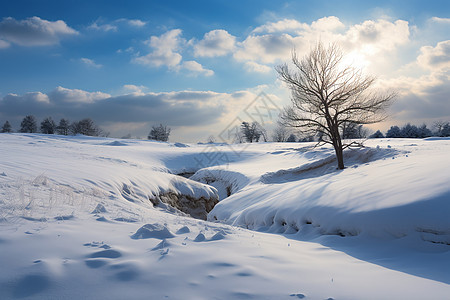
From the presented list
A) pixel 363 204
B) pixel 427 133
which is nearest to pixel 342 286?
pixel 363 204

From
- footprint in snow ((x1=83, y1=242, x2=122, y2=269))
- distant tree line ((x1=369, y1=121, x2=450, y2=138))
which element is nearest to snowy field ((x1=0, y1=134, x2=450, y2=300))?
footprint in snow ((x1=83, y1=242, x2=122, y2=269))

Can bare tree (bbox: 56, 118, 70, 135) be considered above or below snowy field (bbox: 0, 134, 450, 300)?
above

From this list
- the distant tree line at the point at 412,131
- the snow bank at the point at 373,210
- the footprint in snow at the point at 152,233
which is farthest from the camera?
the distant tree line at the point at 412,131

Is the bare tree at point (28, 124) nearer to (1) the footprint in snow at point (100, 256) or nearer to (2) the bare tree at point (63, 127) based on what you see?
(2) the bare tree at point (63, 127)

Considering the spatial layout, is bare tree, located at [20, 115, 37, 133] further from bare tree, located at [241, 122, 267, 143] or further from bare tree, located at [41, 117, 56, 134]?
bare tree, located at [241, 122, 267, 143]

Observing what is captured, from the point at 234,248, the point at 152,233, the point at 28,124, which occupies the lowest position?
the point at 234,248

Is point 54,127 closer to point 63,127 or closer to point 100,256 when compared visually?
point 63,127

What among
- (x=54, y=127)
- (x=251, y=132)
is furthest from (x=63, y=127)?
(x=251, y=132)

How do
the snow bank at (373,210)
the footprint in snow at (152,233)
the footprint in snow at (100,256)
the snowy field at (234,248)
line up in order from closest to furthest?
the snowy field at (234,248), the footprint in snow at (100,256), the footprint in snow at (152,233), the snow bank at (373,210)

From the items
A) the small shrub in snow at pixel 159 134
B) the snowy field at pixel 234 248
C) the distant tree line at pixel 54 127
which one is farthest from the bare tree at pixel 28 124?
the snowy field at pixel 234 248

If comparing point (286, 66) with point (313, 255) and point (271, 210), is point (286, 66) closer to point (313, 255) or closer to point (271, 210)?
point (271, 210)

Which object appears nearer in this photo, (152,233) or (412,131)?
(152,233)

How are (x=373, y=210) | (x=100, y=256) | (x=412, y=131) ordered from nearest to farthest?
(x=100, y=256), (x=373, y=210), (x=412, y=131)

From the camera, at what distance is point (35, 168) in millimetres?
7270
